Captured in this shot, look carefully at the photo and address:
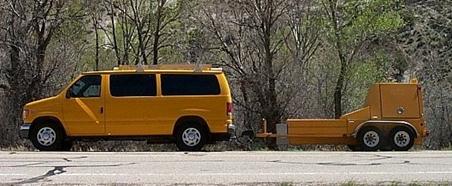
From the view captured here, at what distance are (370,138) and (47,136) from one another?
25.8ft

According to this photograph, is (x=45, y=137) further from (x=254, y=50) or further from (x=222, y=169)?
(x=254, y=50)

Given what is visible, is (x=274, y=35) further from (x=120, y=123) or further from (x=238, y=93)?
(x=120, y=123)

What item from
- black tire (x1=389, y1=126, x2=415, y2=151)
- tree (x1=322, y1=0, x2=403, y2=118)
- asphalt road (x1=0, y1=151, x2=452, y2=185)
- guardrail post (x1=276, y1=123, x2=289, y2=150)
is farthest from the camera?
tree (x1=322, y1=0, x2=403, y2=118)

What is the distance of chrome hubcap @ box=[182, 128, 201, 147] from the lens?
1759 cm

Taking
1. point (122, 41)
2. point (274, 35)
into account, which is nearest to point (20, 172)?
point (274, 35)

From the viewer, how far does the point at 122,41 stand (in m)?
30.6

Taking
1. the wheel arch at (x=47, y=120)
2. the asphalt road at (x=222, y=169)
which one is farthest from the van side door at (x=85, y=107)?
the asphalt road at (x=222, y=169)

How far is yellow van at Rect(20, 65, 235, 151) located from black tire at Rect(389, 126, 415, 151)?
431cm

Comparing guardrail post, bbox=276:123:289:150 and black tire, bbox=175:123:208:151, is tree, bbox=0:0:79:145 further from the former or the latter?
guardrail post, bbox=276:123:289:150

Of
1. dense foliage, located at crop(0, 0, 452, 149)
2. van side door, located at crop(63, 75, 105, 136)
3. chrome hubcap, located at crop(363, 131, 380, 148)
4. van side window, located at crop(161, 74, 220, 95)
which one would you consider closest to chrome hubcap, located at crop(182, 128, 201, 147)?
van side window, located at crop(161, 74, 220, 95)

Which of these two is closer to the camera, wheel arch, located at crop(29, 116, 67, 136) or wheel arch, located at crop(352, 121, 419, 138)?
wheel arch, located at crop(29, 116, 67, 136)

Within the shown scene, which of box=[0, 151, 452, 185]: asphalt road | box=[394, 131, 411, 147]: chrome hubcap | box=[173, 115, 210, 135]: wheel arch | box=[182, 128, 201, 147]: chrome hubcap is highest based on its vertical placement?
box=[173, 115, 210, 135]: wheel arch

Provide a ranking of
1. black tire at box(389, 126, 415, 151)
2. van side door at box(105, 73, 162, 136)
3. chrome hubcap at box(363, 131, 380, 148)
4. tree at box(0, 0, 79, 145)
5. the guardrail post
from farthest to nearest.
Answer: tree at box(0, 0, 79, 145) → the guardrail post → chrome hubcap at box(363, 131, 380, 148) → black tire at box(389, 126, 415, 151) → van side door at box(105, 73, 162, 136)

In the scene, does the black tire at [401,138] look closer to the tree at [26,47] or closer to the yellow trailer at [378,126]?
the yellow trailer at [378,126]
